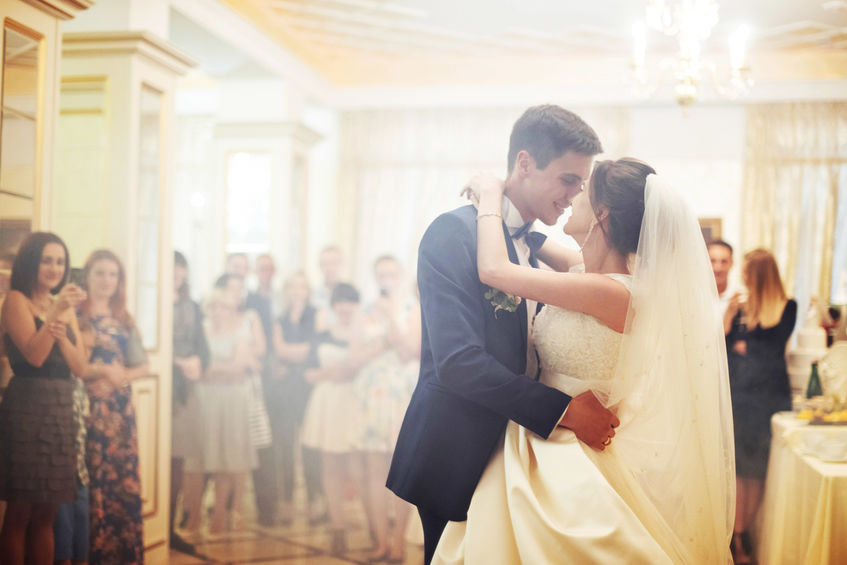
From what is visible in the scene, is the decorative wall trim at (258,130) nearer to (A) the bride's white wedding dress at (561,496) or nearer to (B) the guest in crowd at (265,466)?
(B) the guest in crowd at (265,466)

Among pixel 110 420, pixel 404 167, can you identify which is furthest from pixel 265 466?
pixel 404 167

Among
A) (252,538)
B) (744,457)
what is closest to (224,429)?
(252,538)

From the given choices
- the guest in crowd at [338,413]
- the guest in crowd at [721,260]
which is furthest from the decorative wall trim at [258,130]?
the guest in crowd at [721,260]

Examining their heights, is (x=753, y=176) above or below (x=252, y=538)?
above

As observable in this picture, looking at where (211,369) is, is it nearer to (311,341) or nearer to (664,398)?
(311,341)

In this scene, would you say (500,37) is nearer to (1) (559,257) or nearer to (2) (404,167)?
(2) (404,167)

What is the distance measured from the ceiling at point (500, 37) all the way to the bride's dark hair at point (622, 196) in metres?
4.01

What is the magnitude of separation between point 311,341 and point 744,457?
8.49 ft

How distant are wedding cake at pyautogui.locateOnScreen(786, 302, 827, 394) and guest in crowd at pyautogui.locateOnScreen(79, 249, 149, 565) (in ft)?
10.4

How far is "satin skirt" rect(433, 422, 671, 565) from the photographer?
5.35 feet

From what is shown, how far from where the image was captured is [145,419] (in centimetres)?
406

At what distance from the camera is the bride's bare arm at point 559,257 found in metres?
2.33

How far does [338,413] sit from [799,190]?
4965mm

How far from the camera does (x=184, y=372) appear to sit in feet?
14.8
